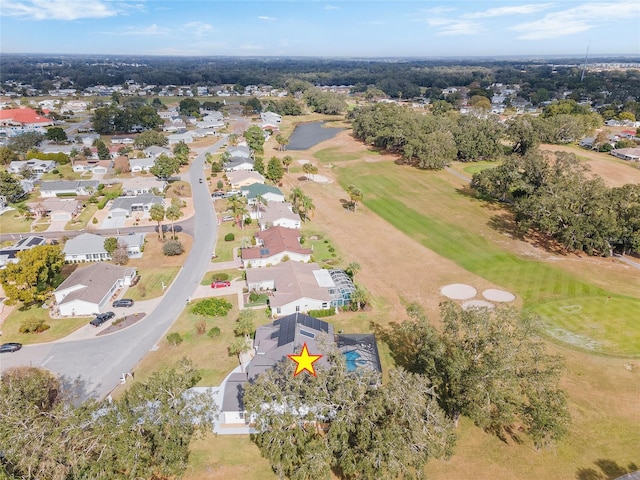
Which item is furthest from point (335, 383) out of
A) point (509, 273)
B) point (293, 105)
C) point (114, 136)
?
point (293, 105)

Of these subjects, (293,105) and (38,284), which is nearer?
(38,284)

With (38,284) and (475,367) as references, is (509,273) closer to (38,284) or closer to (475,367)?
(475,367)

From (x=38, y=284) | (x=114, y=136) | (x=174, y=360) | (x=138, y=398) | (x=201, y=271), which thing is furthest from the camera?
(x=114, y=136)

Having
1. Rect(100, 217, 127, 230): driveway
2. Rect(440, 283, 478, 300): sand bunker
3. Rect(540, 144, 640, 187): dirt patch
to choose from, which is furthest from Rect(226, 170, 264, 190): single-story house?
Rect(540, 144, 640, 187): dirt patch

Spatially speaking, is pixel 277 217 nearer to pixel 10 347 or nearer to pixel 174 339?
pixel 174 339

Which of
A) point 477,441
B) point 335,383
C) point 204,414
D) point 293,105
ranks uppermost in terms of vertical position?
point 293,105

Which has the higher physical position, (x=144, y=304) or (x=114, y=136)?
(x=114, y=136)

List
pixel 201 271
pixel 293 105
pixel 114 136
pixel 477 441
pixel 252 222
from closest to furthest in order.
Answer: pixel 477 441 < pixel 201 271 < pixel 252 222 < pixel 114 136 < pixel 293 105
